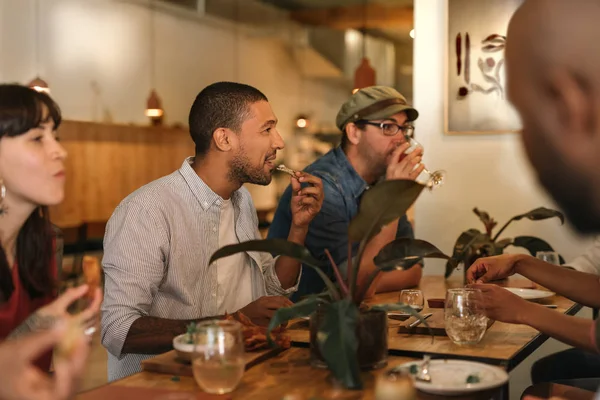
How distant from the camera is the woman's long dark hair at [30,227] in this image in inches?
67.6

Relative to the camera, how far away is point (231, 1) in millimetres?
8469

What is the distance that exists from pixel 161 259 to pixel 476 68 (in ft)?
7.32

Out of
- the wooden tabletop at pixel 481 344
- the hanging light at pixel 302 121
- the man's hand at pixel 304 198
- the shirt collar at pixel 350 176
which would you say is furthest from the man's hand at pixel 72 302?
the hanging light at pixel 302 121

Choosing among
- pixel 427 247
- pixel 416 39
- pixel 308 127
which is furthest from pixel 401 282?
pixel 308 127

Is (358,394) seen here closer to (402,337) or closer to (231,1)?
(402,337)

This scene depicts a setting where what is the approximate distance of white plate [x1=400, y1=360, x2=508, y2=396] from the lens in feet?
4.83

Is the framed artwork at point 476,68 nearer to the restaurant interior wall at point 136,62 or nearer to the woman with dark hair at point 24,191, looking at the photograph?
the woman with dark hair at point 24,191

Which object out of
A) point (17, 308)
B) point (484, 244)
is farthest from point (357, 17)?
point (17, 308)

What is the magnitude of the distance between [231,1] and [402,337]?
7.07 m

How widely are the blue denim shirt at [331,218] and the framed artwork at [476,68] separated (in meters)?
0.88

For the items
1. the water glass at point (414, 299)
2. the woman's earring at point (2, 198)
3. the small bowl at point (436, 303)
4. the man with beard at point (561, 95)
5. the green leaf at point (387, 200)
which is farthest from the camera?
the small bowl at point (436, 303)

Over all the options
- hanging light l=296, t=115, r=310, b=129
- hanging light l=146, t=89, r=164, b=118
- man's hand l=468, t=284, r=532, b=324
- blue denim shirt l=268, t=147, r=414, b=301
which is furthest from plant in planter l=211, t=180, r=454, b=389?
hanging light l=296, t=115, r=310, b=129

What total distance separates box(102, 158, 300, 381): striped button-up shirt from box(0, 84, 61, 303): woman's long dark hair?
0.26 metres

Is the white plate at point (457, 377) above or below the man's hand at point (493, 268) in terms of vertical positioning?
below
